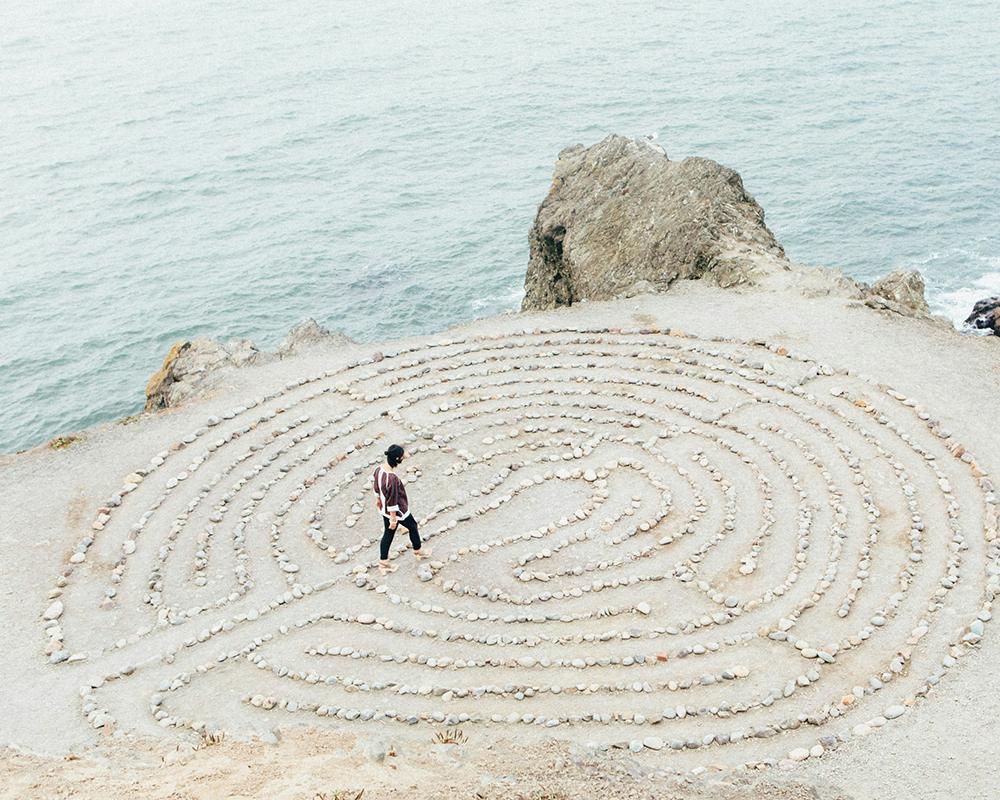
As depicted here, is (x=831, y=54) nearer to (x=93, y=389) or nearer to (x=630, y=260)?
(x=630, y=260)

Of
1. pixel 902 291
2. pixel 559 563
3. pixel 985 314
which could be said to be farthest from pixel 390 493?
pixel 985 314

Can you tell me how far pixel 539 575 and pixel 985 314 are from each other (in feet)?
84.1

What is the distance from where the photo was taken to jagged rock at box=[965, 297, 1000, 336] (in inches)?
1381

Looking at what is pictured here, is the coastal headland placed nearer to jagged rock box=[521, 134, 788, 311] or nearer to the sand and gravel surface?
the sand and gravel surface

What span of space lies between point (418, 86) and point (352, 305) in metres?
31.5

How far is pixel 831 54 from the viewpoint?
2741 inches

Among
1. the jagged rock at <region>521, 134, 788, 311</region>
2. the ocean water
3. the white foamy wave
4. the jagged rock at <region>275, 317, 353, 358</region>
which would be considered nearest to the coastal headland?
the jagged rock at <region>275, 317, 353, 358</region>

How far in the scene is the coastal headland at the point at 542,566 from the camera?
13.8 m

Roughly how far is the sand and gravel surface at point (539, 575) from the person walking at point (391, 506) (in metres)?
0.34

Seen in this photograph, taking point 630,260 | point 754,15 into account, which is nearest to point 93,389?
point 630,260

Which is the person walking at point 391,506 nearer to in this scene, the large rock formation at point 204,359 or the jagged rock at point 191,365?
the large rock formation at point 204,359

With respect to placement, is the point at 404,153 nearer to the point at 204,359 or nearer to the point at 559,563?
the point at 204,359

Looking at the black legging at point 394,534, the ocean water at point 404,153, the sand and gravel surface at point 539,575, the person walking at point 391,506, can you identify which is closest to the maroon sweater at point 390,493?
the person walking at point 391,506

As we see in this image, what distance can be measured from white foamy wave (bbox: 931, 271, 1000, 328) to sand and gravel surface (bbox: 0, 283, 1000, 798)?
1482 centimetres
